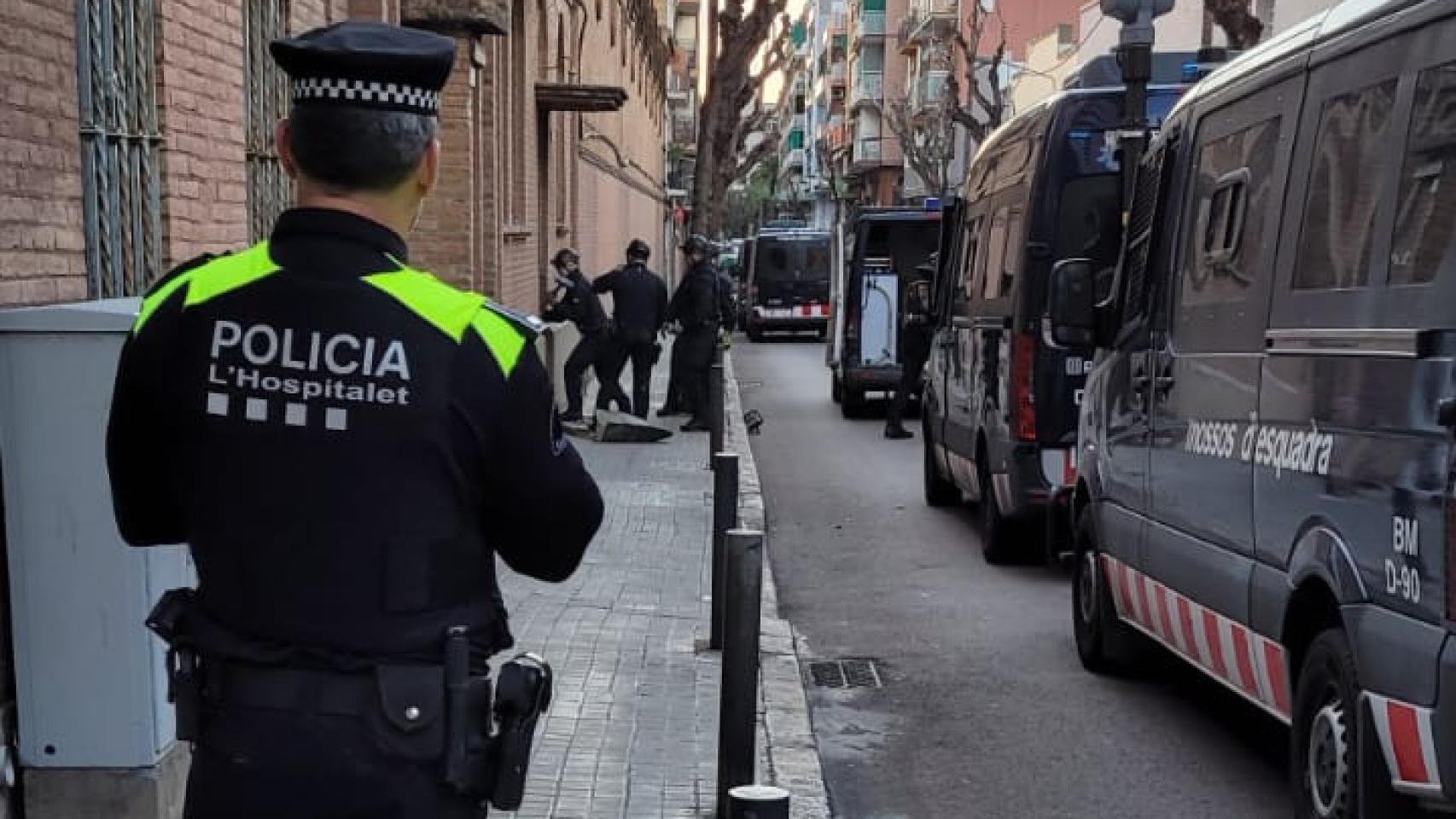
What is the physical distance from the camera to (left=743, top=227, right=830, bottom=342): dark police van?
3656 centimetres

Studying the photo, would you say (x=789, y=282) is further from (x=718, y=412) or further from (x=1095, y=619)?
(x=1095, y=619)

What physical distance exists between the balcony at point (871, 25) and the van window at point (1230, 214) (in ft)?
265

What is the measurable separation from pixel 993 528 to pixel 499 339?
27.7ft

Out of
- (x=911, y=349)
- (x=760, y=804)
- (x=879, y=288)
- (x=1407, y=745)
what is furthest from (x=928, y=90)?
(x=760, y=804)

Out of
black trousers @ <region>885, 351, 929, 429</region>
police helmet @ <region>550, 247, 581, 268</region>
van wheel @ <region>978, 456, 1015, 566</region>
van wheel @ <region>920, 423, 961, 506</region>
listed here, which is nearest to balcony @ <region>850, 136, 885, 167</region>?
black trousers @ <region>885, 351, 929, 429</region>

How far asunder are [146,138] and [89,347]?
181 cm

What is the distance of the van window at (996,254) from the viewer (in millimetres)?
10797

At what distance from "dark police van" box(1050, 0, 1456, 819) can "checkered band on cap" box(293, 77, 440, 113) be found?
97.2 inches

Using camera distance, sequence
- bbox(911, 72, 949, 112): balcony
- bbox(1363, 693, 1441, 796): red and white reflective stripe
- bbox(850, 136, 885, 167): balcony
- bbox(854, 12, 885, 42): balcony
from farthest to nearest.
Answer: bbox(854, 12, 885, 42): balcony
bbox(850, 136, 885, 167): balcony
bbox(911, 72, 949, 112): balcony
bbox(1363, 693, 1441, 796): red and white reflective stripe

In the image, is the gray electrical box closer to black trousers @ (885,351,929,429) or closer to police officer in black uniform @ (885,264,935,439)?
police officer in black uniform @ (885,264,935,439)

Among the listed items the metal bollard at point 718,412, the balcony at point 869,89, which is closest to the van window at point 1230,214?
the metal bollard at point 718,412

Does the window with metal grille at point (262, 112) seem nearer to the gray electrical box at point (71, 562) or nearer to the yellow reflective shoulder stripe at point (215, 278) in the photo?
the gray electrical box at point (71, 562)

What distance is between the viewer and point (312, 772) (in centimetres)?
→ 252

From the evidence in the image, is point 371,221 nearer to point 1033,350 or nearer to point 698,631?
point 698,631
